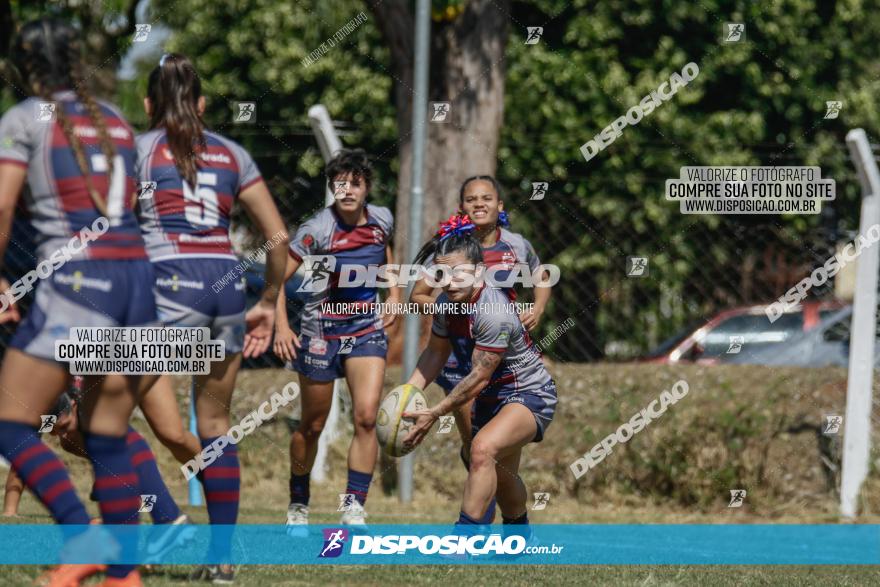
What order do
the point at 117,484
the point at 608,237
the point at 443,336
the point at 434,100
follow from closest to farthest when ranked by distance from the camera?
the point at 117,484
the point at 443,336
the point at 608,237
the point at 434,100

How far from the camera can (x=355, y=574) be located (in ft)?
21.5

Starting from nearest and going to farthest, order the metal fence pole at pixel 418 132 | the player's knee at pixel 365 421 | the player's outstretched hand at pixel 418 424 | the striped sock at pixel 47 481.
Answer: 1. the striped sock at pixel 47 481
2. the player's outstretched hand at pixel 418 424
3. the player's knee at pixel 365 421
4. the metal fence pole at pixel 418 132

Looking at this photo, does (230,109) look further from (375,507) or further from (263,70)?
(375,507)

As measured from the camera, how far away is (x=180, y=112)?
19.2 ft

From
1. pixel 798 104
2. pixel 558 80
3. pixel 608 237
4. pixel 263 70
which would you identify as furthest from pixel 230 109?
pixel 608 237

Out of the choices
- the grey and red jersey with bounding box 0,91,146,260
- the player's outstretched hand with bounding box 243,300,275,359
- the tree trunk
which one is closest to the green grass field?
the tree trunk

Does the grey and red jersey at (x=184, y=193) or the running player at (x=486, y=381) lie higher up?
the grey and red jersey at (x=184, y=193)

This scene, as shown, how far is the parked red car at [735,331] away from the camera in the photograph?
12.6 m

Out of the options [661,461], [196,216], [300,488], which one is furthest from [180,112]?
[661,461]

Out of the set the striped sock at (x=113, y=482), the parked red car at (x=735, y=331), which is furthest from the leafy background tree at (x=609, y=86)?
the striped sock at (x=113, y=482)

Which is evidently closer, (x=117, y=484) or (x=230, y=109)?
(x=117, y=484)

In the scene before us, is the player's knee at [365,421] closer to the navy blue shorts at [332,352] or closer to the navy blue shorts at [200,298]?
the navy blue shorts at [332,352]

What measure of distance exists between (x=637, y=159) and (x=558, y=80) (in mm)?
1731

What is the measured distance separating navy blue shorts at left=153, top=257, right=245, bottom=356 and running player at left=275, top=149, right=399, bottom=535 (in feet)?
7.10
